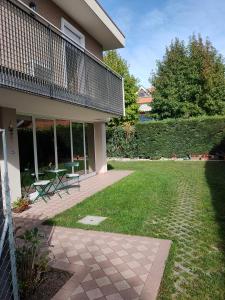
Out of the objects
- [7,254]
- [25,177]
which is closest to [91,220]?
[25,177]

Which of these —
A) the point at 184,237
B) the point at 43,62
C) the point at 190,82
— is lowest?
the point at 184,237

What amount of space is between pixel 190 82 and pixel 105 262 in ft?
83.1

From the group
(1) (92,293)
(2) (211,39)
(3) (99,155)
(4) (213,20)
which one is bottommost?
(1) (92,293)

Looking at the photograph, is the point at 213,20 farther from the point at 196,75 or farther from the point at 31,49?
the point at 31,49

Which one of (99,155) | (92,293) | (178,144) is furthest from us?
(178,144)

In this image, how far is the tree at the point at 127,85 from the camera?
27453 mm

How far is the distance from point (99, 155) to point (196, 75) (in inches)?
663

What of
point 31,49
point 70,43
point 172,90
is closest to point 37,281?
point 31,49

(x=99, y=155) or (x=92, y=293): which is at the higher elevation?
(x=99, y=155)

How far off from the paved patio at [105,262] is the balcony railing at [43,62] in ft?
9.98

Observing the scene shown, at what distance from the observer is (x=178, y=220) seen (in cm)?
629

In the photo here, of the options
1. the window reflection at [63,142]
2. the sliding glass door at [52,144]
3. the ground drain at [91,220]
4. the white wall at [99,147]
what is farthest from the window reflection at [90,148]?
the ground drain at [91,220]

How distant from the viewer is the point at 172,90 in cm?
2697

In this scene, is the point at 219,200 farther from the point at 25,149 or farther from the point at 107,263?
the point at 25,149
